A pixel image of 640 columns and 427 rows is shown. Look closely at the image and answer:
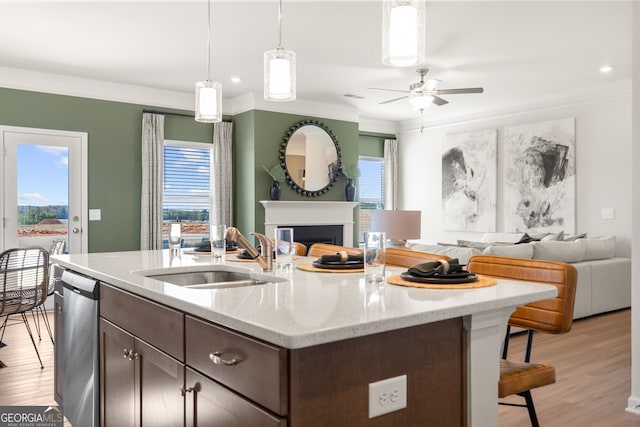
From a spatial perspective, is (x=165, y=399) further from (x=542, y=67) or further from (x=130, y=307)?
(x=542, y=67)

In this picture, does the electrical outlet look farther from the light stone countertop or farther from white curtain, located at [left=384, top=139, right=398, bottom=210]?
white curtain, located at [left=384, top=139, right=398, bottom=210]

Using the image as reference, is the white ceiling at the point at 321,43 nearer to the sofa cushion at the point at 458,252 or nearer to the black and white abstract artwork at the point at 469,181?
the black and white abstract artwork at the point at 469,181

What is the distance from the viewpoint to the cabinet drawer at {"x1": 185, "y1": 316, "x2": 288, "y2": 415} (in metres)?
1.07

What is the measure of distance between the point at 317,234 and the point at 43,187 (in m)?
3.38

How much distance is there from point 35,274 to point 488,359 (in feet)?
10.7

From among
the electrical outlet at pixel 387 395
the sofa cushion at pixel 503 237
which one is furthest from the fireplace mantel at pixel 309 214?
the electrical outlet at pixel 387 395

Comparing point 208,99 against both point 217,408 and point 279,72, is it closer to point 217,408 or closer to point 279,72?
point 279,72

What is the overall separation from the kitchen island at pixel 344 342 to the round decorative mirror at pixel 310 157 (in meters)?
5.13

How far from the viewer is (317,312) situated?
4.08 ft

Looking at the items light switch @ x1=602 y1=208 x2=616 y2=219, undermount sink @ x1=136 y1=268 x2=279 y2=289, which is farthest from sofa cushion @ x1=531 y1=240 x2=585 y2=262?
undermount sink @ x1=136 y1=268 x2=279 y2=289

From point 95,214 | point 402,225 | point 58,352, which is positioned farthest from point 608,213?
point 95,214

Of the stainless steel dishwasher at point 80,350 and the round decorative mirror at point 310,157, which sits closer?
the stainless steel dishwasher at point 80,350

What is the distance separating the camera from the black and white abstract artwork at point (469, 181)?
7.21 meters

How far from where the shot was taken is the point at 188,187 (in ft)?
21.7
